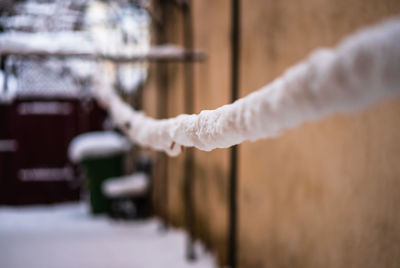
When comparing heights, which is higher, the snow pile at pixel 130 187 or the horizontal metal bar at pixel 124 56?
the horizontal metal bar at pixel 124 56

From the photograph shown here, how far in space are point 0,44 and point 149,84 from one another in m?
2.57

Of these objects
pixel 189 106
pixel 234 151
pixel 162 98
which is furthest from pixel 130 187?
pixel 234 151

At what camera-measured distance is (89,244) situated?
3678 millimetres

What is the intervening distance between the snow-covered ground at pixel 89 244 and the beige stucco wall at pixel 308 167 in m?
0.71

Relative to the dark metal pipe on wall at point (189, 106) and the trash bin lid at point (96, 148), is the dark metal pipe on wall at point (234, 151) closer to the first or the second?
the dark metal pipe on wall at point (189, 106)

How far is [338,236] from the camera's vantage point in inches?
52.7

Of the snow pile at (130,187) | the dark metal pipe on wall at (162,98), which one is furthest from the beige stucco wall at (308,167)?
the snow pile at (130,187)

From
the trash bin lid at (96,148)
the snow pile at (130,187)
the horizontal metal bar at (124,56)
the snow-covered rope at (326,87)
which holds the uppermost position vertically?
the horizontal metal bar at (124,56)

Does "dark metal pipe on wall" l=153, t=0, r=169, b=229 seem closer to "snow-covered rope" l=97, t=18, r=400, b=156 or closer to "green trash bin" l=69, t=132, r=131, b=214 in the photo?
"green trash bin" l=69, t=132, r=131, b=214

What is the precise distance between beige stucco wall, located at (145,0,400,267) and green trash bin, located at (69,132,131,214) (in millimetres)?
2980

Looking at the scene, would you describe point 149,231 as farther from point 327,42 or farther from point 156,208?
point 327,42

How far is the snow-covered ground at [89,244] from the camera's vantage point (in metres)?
3.02

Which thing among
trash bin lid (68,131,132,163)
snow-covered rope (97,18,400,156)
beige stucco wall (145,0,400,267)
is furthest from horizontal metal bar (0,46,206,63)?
trash bin lid (68,131,132,163)

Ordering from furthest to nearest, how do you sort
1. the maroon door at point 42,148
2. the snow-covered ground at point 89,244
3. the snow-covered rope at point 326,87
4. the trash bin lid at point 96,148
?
the maroon door at point 42,148 < the trash bin lid at point 96,148 < the snow-covered ground at point 89,244 < the snow-covered rope at point 326,87
